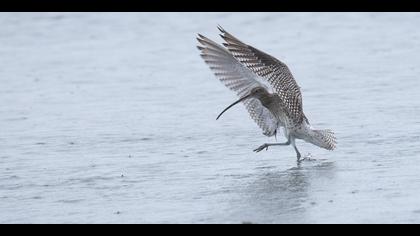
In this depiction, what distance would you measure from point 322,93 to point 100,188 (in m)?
4.56

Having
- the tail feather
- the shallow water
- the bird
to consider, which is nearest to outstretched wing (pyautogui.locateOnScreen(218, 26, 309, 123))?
the bird

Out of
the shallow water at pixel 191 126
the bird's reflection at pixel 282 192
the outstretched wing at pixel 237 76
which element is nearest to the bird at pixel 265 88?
the outstretched wing at pixel 237 76

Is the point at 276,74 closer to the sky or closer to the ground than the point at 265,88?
closer to the sky

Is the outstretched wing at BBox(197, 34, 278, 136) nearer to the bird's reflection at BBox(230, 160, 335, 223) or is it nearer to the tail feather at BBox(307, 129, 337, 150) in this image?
the tail feather at BBox(307, 129, 337, 150)

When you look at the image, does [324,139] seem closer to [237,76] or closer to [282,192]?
[237,76]

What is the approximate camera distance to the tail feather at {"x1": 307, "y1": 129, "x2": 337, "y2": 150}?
9.09 metres

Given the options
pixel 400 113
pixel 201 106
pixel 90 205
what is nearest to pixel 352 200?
pixel 90 205

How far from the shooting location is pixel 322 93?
40.0ft

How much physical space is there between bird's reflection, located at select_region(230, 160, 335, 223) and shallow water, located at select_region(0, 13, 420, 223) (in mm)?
18

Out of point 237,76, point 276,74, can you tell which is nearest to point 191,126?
point 237,76

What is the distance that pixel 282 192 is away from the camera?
7781 millimetres

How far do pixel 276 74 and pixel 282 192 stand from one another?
1586 millimetres

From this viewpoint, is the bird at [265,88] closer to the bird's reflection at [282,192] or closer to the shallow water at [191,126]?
the shallow water at [191,126]
